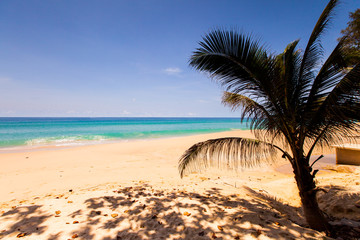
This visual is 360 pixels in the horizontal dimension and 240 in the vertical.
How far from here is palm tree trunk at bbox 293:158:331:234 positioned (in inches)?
125

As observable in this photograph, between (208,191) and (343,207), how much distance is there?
10.8 ft

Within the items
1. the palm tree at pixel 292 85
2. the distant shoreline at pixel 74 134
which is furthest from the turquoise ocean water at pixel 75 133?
the palm tree at pixel 292 85

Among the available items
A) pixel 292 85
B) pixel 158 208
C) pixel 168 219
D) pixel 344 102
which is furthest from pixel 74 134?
pixel 344 102

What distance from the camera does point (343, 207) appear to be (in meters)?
4.01

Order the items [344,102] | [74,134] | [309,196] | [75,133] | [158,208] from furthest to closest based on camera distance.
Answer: [75,133] → [74,134] → [158,208] → [309,196] → [344,102]

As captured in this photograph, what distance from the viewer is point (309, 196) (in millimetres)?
3217

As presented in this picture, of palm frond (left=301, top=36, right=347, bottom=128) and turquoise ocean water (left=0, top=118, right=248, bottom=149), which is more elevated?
palm frond (left=301, top=36, right=347, bottom=128)

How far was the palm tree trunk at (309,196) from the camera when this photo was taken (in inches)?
125

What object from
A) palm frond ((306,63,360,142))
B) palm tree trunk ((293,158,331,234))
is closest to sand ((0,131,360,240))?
palm tree trunk ((293,158,331,234))

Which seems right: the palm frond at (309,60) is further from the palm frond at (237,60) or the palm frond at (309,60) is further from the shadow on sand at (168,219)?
the shadow on sand at (168,219)

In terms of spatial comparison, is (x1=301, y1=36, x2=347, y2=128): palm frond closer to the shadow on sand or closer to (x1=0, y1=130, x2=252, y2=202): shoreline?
the shadow on sand

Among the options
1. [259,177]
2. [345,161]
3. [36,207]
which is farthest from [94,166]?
[345,161]

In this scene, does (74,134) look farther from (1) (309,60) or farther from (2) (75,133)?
(1) (309,60)

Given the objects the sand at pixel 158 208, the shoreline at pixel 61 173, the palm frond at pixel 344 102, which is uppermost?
the palm frond at pixel 344 102
